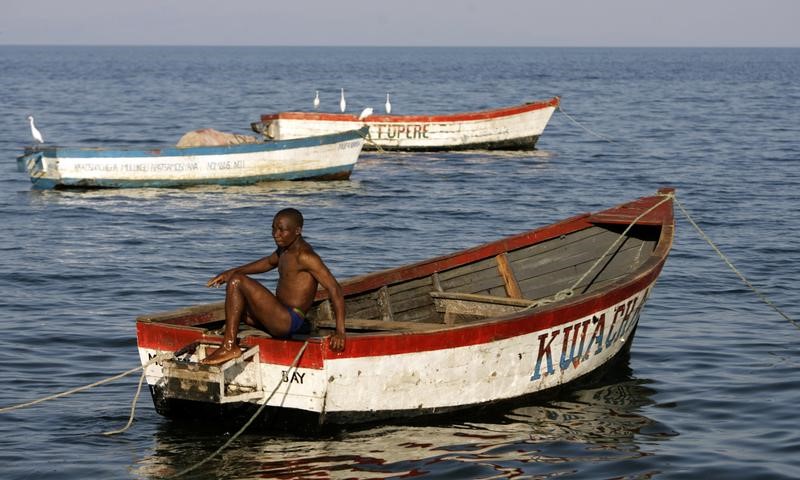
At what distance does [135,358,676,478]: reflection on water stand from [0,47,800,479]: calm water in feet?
0.06

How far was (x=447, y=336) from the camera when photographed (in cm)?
950

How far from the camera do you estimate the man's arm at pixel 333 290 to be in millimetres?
8977

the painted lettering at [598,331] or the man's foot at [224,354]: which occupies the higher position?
the man's foot at [224,354]

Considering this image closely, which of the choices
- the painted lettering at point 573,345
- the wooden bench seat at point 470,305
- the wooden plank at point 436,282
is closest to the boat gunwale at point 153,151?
the wooden plank at point 436,282

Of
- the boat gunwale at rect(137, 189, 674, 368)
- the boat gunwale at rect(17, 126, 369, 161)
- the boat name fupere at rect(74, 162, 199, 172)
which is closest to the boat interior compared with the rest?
the boat gunwale at rect(137, 189, 674, 368)

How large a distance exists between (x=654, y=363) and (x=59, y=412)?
6057 millimetres

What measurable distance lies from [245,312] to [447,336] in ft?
5.36

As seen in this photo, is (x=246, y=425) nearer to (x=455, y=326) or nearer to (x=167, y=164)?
(x=455, y=326)

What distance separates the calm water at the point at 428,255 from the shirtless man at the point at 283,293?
96 centimetres

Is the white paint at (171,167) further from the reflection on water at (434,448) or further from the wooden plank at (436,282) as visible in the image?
the reflection on water at (434,448)

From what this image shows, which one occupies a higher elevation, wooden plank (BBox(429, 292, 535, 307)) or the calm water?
wooden plank (BBox(429, 292, 535, 307))

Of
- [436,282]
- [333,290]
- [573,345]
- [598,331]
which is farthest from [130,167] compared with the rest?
[333,290]

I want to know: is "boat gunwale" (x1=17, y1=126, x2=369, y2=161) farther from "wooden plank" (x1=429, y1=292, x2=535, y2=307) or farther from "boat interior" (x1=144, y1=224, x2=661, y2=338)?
"wooden plank" (x1=429, y1=292, x2=535, y2=307)

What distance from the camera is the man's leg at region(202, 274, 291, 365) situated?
29.4ft
